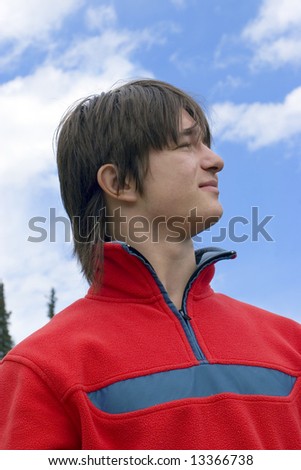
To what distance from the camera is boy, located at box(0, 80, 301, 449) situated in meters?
2.92

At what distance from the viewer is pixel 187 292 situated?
Answer: 3387 mm

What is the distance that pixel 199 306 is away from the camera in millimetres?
3430

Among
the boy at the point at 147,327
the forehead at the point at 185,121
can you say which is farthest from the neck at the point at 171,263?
the forehead at the point at 185,121

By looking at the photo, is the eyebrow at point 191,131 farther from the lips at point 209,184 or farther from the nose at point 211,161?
the lips at point 209,184

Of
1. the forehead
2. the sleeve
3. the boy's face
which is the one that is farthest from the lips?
the sleeve

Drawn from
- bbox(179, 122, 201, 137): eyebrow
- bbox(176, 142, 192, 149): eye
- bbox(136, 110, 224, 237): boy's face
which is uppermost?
bbox(179, 122, 201, 137): eyebrow

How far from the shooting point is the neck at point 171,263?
11.2 feet

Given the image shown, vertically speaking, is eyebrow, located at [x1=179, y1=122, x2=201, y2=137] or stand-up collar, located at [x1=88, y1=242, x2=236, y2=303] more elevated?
eyebrow, located at [x1=179, y1=122, x2=201, y2=137]

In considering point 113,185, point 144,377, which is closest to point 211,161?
point 113,185

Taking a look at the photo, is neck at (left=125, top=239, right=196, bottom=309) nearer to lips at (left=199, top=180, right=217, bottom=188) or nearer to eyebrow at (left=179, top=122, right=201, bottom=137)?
lips at (left=199, top=180, right=217, bottom=188)

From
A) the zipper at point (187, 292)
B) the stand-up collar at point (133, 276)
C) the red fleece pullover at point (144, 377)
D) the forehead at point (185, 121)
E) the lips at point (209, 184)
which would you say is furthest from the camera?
the forehead at point (185, 121)

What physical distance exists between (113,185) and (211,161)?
0.59 meters

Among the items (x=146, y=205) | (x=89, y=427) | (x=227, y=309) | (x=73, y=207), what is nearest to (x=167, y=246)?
(x=146, y=205)

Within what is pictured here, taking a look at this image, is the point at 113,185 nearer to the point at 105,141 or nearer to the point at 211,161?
the point at 105,141
